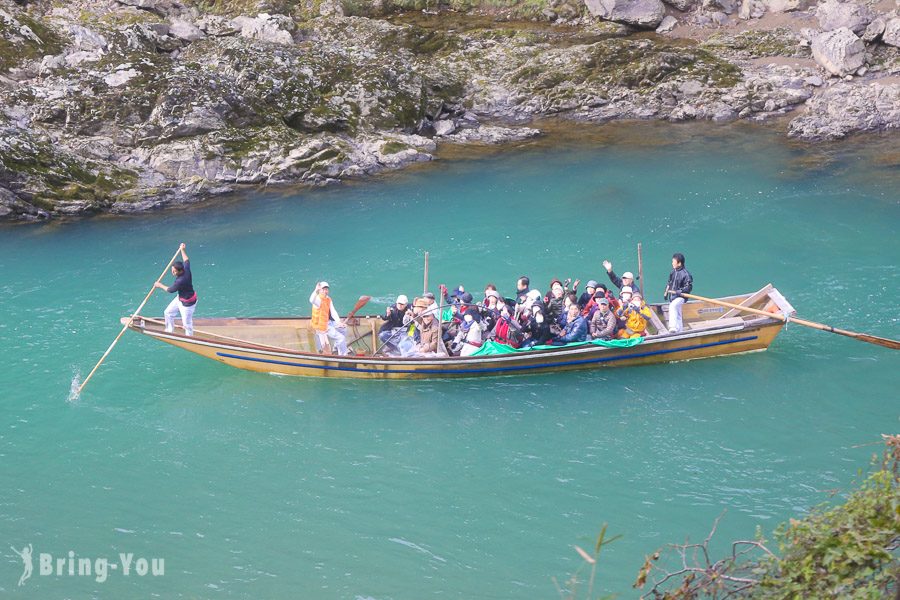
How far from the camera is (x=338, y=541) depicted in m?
13.0

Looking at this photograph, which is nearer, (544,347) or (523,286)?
(544,347)

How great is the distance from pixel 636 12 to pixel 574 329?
26.2m

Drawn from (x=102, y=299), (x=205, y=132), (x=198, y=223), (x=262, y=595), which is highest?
(x=205, y=132)

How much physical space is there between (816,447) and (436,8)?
114ft

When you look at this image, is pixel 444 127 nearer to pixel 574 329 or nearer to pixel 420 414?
pixel 574 329

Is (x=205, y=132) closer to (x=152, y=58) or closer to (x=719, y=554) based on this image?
(x=152, y=58)

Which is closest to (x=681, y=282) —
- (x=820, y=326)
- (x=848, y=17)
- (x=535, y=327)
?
(x=820, y=326)

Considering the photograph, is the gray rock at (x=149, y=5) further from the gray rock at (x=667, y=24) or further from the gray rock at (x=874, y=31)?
the gray rock at (x=874, y=31)

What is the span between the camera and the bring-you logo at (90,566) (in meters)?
12.4

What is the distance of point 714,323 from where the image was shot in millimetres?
17781

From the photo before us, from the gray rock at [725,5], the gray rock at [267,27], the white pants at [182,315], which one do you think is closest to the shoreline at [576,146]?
the gray rock at [725,5]

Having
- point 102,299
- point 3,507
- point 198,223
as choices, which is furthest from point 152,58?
point 3,507

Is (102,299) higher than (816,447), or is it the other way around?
(102,299)

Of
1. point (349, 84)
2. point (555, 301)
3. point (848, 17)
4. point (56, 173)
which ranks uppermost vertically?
point (848, 17)
